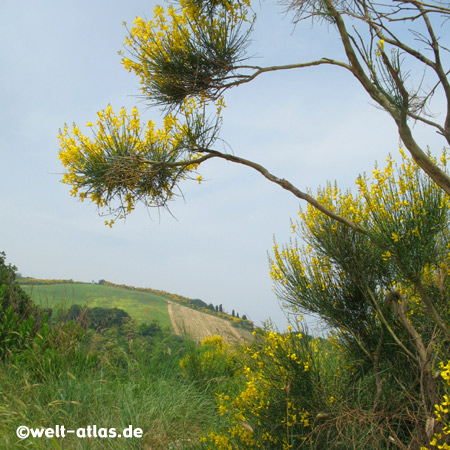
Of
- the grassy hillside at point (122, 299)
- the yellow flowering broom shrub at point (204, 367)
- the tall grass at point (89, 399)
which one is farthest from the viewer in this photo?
the grassy hillside at point (122, 299)

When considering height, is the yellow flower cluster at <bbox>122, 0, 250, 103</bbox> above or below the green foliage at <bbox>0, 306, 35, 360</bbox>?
above

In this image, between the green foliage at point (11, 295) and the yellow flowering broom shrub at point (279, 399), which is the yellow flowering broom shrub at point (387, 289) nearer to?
the yellow flowering broom shrub at point (279, 399)

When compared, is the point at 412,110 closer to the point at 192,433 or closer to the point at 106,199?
the point at 106,199

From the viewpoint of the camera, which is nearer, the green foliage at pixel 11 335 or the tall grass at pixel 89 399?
the tall grass at pixel 89 399

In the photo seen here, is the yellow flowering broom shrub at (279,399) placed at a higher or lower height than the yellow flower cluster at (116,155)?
lower

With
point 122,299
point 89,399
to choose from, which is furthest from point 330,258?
point 122,299

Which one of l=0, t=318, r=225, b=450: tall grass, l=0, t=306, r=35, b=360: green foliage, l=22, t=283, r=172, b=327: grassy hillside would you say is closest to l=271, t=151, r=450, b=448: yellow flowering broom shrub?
l=0, t=318, r=225, b=450: tall grass

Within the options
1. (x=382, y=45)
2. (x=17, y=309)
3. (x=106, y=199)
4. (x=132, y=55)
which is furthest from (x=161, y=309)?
(x=382, y=45)

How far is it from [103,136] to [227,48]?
1908mm

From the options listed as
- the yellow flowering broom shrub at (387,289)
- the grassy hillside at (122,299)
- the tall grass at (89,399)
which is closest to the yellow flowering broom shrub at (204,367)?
the tall grass at (89,399)

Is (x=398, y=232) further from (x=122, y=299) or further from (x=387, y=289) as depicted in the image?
(x=122, y=299)

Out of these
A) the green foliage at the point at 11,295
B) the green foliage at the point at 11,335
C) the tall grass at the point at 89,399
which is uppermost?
the green foliage at the point at 11,295

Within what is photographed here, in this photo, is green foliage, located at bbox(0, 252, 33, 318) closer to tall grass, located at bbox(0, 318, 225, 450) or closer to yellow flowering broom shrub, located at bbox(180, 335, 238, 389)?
tall grass, located at bbox(0, 318, 225, 450)

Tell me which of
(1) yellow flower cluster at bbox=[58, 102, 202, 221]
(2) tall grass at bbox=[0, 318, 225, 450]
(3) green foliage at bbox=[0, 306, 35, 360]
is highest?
(1) yellow flower cluster at bbox=[58, 102, 202, 221]
